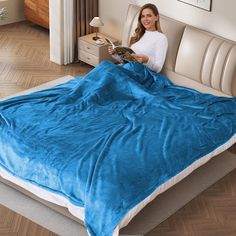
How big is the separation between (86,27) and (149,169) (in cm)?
347

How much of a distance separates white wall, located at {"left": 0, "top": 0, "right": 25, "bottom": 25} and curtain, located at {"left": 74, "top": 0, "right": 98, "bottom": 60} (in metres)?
1.81

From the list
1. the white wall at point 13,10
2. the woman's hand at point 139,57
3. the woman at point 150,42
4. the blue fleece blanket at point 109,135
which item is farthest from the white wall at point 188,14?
the white wall at point 13,10

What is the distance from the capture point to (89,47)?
7555mm

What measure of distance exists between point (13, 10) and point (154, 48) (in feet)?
11.2

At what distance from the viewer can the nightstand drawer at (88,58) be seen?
24.7 feet

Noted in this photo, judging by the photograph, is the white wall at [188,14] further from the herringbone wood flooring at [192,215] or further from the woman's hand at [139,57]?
the herringbone wood flooring at [192,215]

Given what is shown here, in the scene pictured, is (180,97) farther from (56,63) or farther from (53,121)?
(56,63)

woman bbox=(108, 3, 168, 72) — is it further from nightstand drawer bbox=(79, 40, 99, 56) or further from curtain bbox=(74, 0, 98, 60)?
curtain bbox=(74, 0, 98, 60)

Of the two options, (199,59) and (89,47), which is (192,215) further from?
(89,47)

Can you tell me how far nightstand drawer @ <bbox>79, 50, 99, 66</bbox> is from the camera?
24.7 feet

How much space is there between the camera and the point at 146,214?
497 cm

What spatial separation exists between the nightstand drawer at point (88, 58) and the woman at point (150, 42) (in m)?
0.95

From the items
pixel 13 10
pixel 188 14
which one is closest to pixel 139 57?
pixel 188 14

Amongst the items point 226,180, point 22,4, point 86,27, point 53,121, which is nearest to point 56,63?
point 86,27
